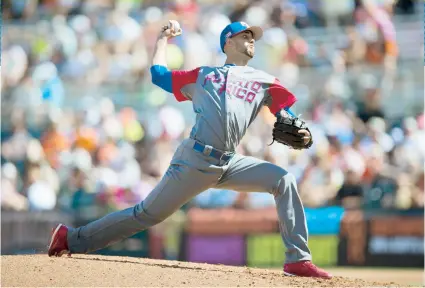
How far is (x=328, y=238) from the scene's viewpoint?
464 inches

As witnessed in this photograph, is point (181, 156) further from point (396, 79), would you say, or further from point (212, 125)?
point (396, 79)

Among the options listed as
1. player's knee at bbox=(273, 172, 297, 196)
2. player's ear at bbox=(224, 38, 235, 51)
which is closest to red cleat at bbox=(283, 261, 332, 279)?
player's knee at bbox=(273, 172, 297, 196)

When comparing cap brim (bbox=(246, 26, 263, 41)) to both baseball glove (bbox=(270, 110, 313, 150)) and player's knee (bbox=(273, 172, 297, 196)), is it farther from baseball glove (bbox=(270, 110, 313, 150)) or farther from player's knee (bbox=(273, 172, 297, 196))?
player's knee (bbox=(273, 172, 297, 196))

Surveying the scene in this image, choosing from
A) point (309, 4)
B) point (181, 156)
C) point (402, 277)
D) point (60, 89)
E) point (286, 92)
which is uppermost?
point (309, 4)

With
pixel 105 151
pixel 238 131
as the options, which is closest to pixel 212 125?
pixel 238 131

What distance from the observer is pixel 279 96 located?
6.79 metres

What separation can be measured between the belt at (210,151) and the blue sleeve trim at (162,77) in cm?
53

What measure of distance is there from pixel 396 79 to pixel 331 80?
3.20ft

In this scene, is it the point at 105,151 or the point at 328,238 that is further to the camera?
the point at 105,151

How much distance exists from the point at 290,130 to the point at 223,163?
1.90 feet

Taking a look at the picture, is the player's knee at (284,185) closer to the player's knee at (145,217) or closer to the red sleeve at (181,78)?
the player's knee at (145,217)

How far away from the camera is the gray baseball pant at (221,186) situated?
6625mm

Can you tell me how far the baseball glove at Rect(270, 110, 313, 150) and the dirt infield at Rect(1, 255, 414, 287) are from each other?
104 cm

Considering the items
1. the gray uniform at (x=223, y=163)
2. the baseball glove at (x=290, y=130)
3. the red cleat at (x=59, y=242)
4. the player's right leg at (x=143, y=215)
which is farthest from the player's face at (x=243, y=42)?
the red cleat at (x=59, y=242)
